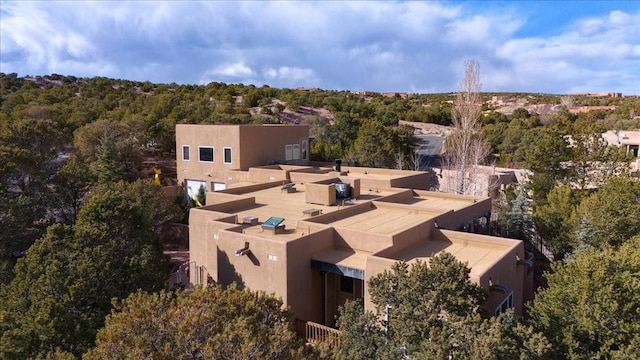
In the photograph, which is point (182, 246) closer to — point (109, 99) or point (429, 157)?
point (429, 157)

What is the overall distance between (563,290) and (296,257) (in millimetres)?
6713

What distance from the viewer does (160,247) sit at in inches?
639

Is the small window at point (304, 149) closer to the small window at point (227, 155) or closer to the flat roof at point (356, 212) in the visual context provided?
the small window at point (227, 155)

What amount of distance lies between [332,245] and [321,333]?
3.24m

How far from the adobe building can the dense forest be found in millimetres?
1546

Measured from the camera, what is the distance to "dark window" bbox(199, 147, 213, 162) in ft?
94.4

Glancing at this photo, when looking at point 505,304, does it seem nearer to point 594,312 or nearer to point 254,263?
point 594,312

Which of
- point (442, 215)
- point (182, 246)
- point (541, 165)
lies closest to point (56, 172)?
point (182, 246)

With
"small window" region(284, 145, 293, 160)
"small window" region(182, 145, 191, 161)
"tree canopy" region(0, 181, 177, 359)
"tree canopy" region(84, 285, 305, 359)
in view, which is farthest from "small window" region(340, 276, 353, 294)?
"small window" region(182, 145, 191, 161)

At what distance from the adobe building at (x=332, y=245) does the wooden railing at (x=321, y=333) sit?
806 millimetres

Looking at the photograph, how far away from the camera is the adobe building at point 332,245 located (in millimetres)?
13234

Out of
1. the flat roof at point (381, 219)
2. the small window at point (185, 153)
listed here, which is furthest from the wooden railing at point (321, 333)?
the small window at point (185, 153)

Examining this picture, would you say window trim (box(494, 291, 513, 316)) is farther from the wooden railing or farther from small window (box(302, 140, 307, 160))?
small window (box(302, 140, 307, 160))

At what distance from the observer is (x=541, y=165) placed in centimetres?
2514
